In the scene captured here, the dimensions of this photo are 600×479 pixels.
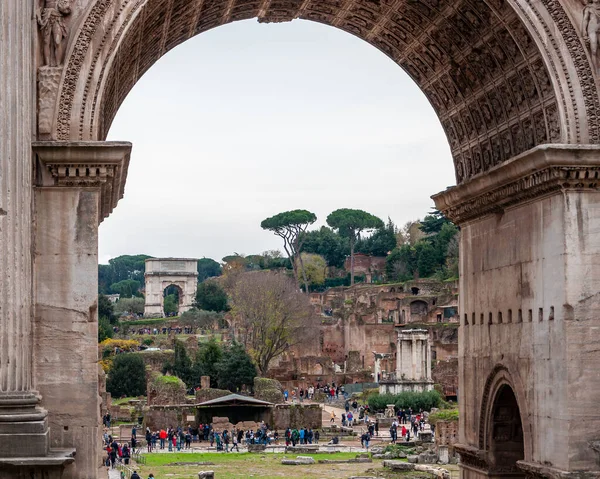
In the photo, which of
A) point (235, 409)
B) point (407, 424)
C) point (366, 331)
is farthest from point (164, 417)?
point (366, 331)

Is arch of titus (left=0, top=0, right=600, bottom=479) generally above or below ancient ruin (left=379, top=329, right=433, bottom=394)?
above

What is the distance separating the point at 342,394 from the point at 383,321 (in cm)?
2447

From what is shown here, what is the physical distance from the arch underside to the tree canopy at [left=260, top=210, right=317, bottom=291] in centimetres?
9233

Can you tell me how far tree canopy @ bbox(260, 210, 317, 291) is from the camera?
110 metres

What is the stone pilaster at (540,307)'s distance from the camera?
42.2 ft

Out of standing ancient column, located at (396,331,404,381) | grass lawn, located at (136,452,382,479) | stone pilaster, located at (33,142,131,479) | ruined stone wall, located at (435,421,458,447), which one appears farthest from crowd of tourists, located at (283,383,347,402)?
stone pilaster, located at (33,142,131,479)

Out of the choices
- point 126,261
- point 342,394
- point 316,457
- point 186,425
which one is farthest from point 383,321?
point 126,261

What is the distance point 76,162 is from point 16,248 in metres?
1.27

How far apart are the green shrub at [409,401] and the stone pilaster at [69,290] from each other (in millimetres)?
41072

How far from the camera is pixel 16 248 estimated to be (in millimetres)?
10914

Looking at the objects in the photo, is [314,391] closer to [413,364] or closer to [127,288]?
[413,364]

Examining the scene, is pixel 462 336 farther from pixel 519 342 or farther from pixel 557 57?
pixel 557 57

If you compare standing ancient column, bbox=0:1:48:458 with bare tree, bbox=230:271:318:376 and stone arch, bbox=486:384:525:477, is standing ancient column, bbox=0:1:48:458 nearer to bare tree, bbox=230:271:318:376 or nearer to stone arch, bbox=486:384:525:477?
stone arch, bbox=486:384:525:477

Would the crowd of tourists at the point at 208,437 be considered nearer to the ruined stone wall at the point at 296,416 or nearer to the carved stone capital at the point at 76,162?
the ruined stone wall at the point at 296,416
